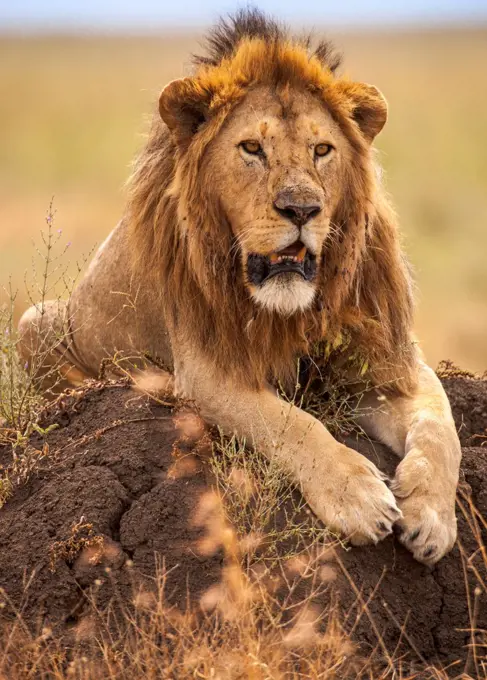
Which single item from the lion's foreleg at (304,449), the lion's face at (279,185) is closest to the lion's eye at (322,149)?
the lion's face at (279,185)

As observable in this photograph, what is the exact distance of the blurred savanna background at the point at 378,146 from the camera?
1650cm

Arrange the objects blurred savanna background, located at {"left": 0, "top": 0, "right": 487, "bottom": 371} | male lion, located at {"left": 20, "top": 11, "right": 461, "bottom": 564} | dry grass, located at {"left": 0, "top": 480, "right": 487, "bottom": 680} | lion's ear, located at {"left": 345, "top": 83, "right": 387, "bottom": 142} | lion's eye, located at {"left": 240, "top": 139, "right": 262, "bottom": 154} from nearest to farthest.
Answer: dry grass, located at {"left": 0, "top": 480, "right": 487, "bottom": 680} → male lion, located at {"left": 20, "top": 11, "right": 461, "bottom": 564} → lion's eye, located at {"left": 240, "top": 139, "right": 262, "bottom": 154} → lion's ear, located at {"left": 345, "top": 83, "right": 387, "bottom": 142} → blurred savanna background, located at {"left": 0, "top": 0, "right": 487, "bottom": 371}

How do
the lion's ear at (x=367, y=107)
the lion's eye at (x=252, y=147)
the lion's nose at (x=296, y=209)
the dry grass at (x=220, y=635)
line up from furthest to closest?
1. the lion's ear at (x=367, y=107)
2. the lion's eye at (x=252, y=147)
3. the lion's nose at (x=296, y=209)
4. the dry grass at (x=220, y=635)

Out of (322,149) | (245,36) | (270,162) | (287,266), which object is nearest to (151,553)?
(287,266)

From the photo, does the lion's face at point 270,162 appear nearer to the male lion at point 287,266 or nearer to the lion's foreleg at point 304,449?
the male lion at point 287,266

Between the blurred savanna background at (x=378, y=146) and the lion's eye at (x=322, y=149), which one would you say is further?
the blurred savanna background at (x=378, y=146)

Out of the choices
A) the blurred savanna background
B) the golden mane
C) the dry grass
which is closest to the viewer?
the dry grass

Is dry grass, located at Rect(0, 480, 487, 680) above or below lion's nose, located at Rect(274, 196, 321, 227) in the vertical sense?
below

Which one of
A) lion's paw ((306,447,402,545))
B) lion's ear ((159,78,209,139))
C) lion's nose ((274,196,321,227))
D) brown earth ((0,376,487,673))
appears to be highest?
lion's ear ((159,78,209,139))

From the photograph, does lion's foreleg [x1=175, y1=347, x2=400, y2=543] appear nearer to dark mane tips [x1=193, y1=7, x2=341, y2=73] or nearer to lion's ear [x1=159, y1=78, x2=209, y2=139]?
lion's ear [x1=159, y1=78, x2=209, y2=139]

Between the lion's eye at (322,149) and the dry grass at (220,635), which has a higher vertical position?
A: the lion's eye at (322,149)

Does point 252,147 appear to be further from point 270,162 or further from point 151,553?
point 151,553

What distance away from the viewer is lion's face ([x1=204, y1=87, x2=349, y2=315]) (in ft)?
15.1

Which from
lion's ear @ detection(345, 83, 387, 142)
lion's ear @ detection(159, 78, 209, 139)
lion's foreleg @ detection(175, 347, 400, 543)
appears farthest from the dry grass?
lion's ear @ detection(345, 83, 387, 142)
